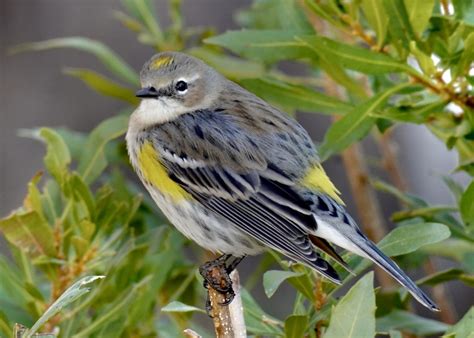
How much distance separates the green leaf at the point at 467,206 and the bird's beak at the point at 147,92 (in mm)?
1334

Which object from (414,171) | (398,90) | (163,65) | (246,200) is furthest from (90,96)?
(398,90)

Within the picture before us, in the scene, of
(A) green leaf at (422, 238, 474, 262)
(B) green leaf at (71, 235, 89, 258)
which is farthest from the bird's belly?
(A) green leaf at (422, 238, 474, 262)

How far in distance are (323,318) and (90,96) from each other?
4.30m

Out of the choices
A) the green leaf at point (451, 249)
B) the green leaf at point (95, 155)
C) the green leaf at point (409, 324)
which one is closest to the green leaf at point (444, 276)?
the green leaf at point (409, 324)

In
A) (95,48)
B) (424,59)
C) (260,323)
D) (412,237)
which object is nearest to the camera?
(412,237)

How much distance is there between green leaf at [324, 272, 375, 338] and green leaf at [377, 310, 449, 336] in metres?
0.83

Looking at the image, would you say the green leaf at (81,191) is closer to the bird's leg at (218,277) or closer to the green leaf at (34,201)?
the green leaf at (34,201)

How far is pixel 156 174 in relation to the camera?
365 cm

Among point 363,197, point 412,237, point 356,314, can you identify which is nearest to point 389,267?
point 412,237

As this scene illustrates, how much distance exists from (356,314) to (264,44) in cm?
126

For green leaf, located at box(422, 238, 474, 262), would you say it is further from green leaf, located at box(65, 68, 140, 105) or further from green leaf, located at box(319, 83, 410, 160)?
green leaf, located at box(65, 68, 140, 105)

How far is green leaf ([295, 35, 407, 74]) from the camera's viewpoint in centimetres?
316

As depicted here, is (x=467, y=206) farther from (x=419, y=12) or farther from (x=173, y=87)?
(x=173, y=87)

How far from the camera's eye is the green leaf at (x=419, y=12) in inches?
119
